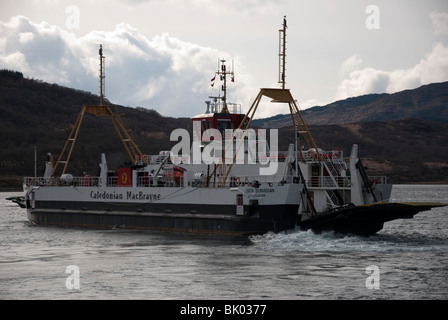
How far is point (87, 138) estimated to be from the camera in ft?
443

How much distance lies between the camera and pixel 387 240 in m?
36.9

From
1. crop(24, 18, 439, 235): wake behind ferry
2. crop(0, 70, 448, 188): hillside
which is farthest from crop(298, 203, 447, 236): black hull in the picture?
crop(0, 70, 448, 188): hillside

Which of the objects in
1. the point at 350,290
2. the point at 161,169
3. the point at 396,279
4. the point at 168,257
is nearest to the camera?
the point at 350,290

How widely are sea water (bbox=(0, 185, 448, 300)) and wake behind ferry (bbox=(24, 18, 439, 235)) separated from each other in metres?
1.01

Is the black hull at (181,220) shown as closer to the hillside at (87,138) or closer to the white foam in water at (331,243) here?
the white foam in water at (331,243)

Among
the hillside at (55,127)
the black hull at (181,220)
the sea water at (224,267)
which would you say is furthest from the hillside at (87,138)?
the sea water at (224,267)

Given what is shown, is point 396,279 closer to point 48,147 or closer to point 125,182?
point 125,182

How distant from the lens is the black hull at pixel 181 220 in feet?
122

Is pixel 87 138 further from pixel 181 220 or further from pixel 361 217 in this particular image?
pixel 361 217

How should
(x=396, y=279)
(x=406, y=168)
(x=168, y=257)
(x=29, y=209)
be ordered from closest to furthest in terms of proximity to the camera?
1. (x=396, y=279)
2. (x=168, y=257)
3. (x=29, y=209)
4. (x=406, y=168)

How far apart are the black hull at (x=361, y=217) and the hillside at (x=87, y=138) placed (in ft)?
243

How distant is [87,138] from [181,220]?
97490 millimetres

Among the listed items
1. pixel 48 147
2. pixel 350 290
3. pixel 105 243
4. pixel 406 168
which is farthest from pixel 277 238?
pixel 406 168

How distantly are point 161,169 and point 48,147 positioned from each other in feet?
304
